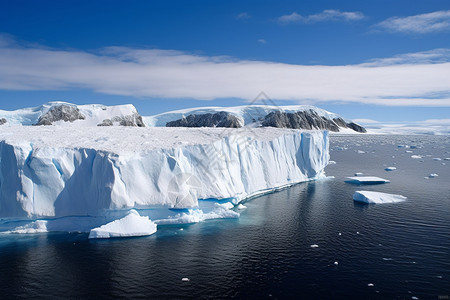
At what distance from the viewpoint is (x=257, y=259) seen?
12.9 meters

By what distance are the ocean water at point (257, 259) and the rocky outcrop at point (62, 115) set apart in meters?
34.0

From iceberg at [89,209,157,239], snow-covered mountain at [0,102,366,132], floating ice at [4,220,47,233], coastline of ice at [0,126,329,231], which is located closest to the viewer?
iceberg at [89,209,157,239]

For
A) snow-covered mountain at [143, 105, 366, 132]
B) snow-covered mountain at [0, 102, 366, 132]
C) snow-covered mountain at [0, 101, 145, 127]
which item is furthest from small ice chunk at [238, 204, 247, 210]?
snow-covered mountain at [143, 105, 366, 132]

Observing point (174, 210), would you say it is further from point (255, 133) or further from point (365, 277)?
point (255, 133)

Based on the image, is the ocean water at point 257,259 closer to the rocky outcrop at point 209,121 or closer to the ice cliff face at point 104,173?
the ice cliff face at point 104,173

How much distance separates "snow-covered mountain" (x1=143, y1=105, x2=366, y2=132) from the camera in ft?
233

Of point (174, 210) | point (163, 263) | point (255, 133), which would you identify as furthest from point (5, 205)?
point (255, 133)

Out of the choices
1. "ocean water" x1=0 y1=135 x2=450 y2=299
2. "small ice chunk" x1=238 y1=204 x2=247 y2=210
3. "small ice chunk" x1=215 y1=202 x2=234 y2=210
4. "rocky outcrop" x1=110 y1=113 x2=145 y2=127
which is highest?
"rocky outcrop" x1=110 y1=113 x2=145 y2=127

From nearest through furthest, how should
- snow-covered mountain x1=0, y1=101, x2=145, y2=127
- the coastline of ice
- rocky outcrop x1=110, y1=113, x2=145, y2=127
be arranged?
the coastline of ice
snow-covered mountain x1=0, y1=101, x2=145, y2=127
rocky outcrop x1=110, y1=113, x2=145, y2=127

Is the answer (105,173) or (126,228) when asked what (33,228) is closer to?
(105,173)

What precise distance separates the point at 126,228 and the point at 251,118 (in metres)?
68.8

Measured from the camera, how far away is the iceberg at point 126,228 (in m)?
15.1

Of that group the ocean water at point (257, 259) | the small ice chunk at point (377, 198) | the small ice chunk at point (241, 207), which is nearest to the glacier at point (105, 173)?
the small ice chunk at point (241, 207)

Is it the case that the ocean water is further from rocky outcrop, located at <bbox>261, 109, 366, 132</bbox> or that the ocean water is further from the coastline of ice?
rocky outcrop, located at <bbox>261, 109, 366, 132</bbox>
